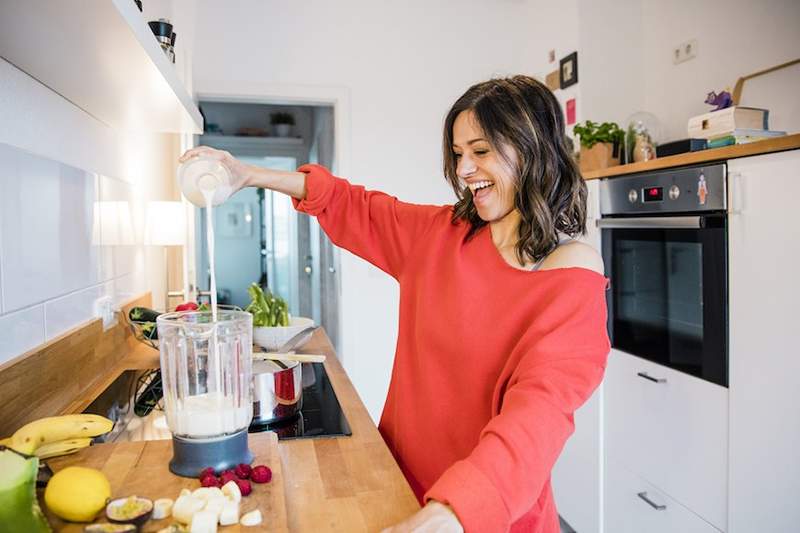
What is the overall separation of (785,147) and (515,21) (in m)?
2.40

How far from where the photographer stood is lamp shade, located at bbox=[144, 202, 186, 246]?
2.21m

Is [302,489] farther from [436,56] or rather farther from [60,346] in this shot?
[436,56]

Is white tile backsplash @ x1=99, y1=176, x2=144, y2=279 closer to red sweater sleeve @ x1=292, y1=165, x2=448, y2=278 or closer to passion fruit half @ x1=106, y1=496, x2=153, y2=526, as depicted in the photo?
red sweater sleeve @ x1=292, y1=165, x2=448, y2=278

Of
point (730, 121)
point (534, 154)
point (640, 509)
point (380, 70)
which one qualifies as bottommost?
point (640, 509)

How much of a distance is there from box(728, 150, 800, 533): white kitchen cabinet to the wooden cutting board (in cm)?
127

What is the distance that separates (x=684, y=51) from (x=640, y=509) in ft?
6.20

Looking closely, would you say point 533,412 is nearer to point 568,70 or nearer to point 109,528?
point 109,528

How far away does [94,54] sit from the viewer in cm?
101

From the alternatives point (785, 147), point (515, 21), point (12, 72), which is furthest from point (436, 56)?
point (12, 72)

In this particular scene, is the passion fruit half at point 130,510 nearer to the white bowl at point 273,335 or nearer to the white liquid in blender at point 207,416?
the white liquid in blender at point 207,416

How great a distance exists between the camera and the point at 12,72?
111 cm

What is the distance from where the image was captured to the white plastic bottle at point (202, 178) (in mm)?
1083

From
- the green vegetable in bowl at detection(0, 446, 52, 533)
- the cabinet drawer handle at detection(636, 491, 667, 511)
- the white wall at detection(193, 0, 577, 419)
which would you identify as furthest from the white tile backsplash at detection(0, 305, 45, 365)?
the white wall at detection(193, 0, 577, 419)

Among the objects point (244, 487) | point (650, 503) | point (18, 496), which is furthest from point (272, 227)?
point (18, 496)
